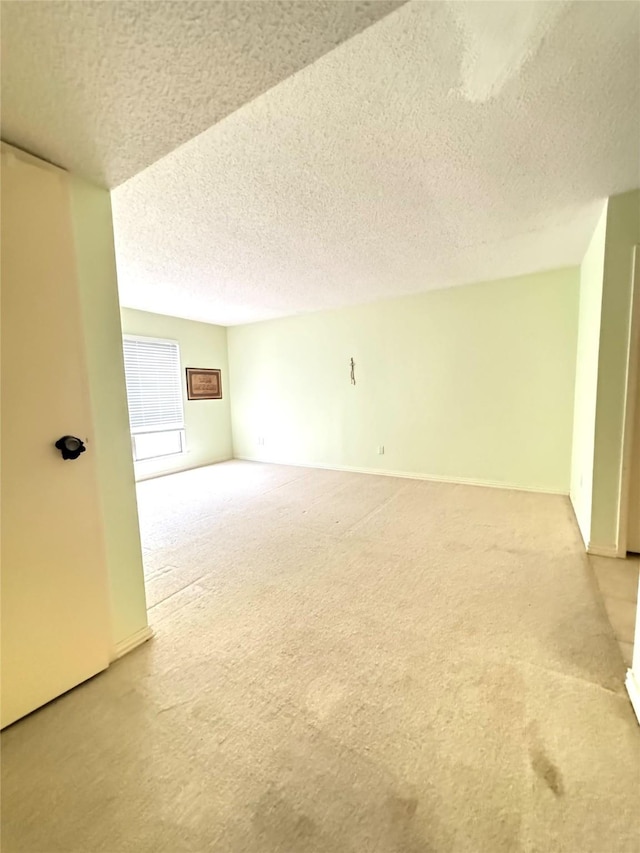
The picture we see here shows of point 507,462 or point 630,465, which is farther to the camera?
point 507,462

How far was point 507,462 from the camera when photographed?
3.99m

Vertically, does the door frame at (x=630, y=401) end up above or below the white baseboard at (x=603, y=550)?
above

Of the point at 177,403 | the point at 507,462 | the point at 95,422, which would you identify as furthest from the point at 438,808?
the point at 177,403

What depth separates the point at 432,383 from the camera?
171 inches

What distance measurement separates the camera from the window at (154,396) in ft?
15.2

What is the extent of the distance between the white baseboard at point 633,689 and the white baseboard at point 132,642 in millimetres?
2052

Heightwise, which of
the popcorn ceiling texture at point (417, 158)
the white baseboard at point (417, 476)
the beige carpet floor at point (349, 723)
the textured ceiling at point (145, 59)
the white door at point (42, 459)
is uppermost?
the popcorn ceiling texture at point (417, 158)

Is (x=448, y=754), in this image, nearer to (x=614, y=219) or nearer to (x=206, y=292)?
(x=614, y=219)

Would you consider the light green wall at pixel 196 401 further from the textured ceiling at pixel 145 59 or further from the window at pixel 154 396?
the textured ceiling at pixel 145 59

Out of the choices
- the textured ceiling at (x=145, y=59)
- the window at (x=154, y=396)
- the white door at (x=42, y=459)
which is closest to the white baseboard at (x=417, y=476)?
the window at (x=154, y=396)

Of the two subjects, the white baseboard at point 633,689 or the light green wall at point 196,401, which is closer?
the white baseboard at point 633,689

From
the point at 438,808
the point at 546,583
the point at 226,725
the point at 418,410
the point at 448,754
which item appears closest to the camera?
the point at 438,808

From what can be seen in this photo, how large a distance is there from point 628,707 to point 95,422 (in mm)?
2371

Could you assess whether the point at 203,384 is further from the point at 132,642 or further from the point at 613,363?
the point at 613,363
